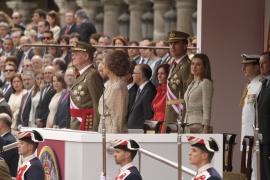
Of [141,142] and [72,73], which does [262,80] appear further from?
[72,73]

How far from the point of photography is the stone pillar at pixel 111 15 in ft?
104

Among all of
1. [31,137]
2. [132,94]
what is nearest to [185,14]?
[132,94]

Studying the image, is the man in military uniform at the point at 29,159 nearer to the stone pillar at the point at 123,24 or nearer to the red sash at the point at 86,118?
the red sash at the point at 86,118

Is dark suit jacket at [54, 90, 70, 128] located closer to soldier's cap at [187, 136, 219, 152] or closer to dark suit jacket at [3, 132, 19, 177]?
dark suit jacket at [3, 132, 19, 177]

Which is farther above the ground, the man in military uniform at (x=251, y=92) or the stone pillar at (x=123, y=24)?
the stone pillar at (x=123, y=24)

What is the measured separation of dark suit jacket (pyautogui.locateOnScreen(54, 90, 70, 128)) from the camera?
63.0 feet

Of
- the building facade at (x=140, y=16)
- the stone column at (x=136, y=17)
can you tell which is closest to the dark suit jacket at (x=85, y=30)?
the building facade at (x=140, y=16)

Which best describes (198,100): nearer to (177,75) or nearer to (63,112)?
(177,75)

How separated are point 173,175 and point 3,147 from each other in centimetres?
243

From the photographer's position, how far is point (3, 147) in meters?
16.5

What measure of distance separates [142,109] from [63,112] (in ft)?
6.60

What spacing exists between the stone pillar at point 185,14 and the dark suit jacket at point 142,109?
9.34m

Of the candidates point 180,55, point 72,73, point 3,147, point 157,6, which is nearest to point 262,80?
point 180,55

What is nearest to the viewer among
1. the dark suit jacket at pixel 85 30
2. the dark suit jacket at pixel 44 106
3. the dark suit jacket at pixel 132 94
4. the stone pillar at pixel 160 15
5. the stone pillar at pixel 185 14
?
the dark suit jacket at pixel 132 94
